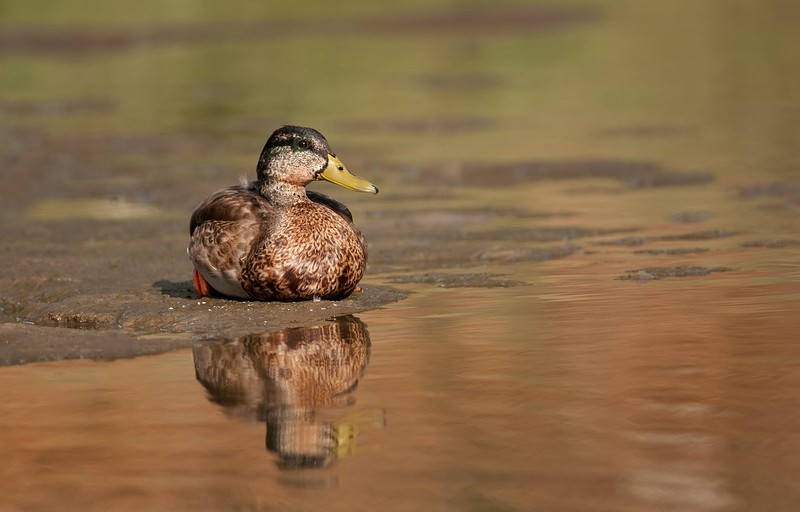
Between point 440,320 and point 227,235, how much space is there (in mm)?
1375

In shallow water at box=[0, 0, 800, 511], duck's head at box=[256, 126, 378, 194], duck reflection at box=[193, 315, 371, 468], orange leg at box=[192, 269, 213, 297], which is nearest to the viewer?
shallow water at box=[0, 0, 800, 511]

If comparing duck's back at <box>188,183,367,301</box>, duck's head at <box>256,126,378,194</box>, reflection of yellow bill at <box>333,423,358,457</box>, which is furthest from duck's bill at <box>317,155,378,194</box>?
reflection of yellow bill at <box>333,423,358,457</box>

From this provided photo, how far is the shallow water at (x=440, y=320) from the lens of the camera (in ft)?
16.8

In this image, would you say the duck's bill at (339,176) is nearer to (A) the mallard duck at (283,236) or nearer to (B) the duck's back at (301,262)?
(A) the mallard duck at (283,236)

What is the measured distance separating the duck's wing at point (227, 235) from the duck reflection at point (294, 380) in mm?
747

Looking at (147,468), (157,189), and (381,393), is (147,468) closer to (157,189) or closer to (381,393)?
(381,393)

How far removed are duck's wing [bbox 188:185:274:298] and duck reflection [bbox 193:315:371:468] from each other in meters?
0.75

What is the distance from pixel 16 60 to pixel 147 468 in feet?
87.3

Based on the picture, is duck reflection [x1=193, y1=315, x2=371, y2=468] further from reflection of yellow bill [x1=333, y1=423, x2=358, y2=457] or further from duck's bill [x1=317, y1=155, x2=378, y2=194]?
Result: duck's bill [x1=317, y1=155, x2=378, y2=194]

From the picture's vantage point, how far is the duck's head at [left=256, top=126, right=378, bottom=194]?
28.0ft

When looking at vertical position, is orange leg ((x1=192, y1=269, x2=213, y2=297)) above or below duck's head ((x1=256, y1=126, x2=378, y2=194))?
below

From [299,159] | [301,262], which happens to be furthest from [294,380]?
[299,159]

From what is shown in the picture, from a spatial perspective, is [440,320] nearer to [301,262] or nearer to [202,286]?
[301,262]

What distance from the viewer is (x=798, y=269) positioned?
877 cm
